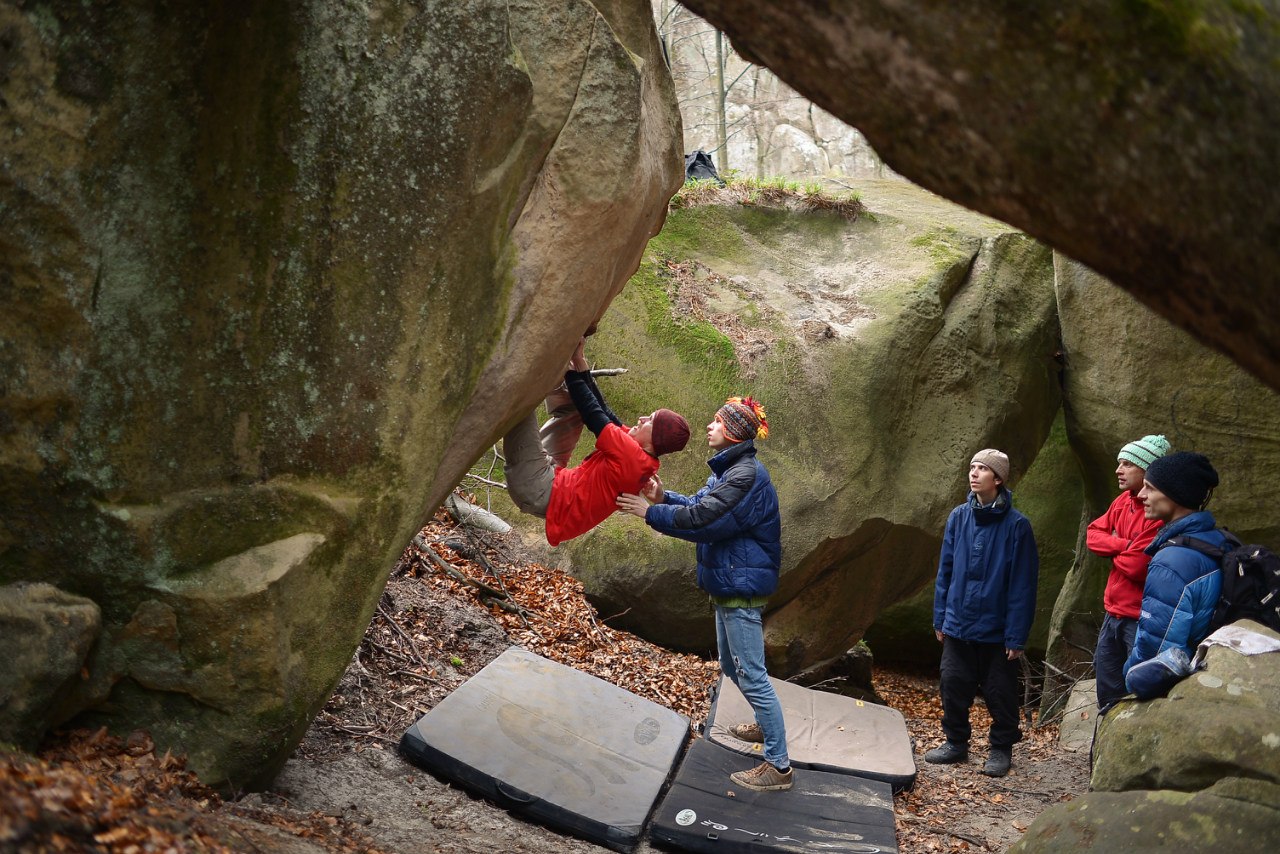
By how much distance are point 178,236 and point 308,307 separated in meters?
0.59

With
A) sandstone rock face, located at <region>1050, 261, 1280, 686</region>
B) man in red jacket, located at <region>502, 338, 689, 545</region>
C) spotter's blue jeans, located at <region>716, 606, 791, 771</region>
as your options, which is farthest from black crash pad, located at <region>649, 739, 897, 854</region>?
sandstone rock face, located at <region>1050, 261, 1280, 686</region>

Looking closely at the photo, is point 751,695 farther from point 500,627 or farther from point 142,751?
point 142,751

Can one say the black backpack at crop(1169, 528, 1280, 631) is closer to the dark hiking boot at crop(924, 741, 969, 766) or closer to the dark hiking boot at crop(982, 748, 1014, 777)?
the dark hiking boot at crop(982, 748, 1014, 777)

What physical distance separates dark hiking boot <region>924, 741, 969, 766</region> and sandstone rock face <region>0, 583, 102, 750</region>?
6.19 m

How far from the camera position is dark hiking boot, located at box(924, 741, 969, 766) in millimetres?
8336

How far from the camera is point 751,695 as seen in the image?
675cm

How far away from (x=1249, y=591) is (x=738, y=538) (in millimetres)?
2834

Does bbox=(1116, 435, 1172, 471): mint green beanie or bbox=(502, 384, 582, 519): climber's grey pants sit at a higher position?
bbox=(1116, 435, 1172, 471): mint green beanie

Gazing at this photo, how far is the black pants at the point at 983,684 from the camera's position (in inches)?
313

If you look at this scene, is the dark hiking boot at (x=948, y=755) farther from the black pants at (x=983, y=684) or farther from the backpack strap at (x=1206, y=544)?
the backpack strap at (x=1206, y=544)

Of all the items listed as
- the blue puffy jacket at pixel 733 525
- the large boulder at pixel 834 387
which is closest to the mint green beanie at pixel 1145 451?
the blue puffy jacket at pixel 733 525

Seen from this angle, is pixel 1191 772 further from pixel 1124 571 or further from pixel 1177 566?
pixel 1124 571

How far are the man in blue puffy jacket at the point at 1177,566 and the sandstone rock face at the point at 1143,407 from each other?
3.57 metres

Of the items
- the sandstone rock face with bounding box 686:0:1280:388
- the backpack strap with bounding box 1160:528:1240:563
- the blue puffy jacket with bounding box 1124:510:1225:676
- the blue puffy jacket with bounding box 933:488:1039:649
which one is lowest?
the blue puffy jacket with bounding box 933:488:1039:649
